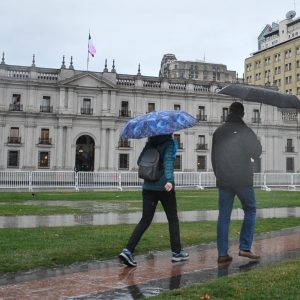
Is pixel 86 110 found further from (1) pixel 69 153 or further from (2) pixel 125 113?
(1) pixel 69 153

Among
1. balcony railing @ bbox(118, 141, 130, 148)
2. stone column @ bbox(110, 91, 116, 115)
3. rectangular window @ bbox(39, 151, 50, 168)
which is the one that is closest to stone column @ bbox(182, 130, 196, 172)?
balcony railing @ bbox(118, 141, 130, 148)

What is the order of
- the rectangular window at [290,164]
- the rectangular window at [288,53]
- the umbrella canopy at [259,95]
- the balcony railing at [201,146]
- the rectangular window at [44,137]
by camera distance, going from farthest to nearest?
1. the rectangular window at [288,53]
2. the rectangular window at [290,164]
3. the balcony railing at [201,146]
4. the rectangular window at [44,137]
5. the umbrella canopy at [259,95]

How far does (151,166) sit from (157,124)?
1.79 feet

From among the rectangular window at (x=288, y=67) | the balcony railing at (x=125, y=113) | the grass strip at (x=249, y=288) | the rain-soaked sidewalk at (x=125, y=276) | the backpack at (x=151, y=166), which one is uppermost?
the rectangular window at (x=288, y=67)

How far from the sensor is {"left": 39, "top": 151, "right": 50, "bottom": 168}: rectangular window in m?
52.9

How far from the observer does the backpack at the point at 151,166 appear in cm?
602

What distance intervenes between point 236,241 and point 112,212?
595 cm

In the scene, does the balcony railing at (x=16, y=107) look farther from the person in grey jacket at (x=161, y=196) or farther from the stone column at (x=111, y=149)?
the person in grey jacket at (x=161, y=196)

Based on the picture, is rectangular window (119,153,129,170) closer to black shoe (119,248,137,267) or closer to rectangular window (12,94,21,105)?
rectangular window (12,94,21,105)

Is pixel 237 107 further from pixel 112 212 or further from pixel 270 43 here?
pixel 270 43

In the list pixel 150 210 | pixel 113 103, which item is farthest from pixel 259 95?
pixel 113 103

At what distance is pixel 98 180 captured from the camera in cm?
3117

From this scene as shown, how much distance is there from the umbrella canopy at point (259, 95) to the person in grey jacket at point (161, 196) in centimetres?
151

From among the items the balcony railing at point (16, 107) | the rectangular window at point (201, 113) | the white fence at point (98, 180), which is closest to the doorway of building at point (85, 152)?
the balcony railing at point (16, 107)
